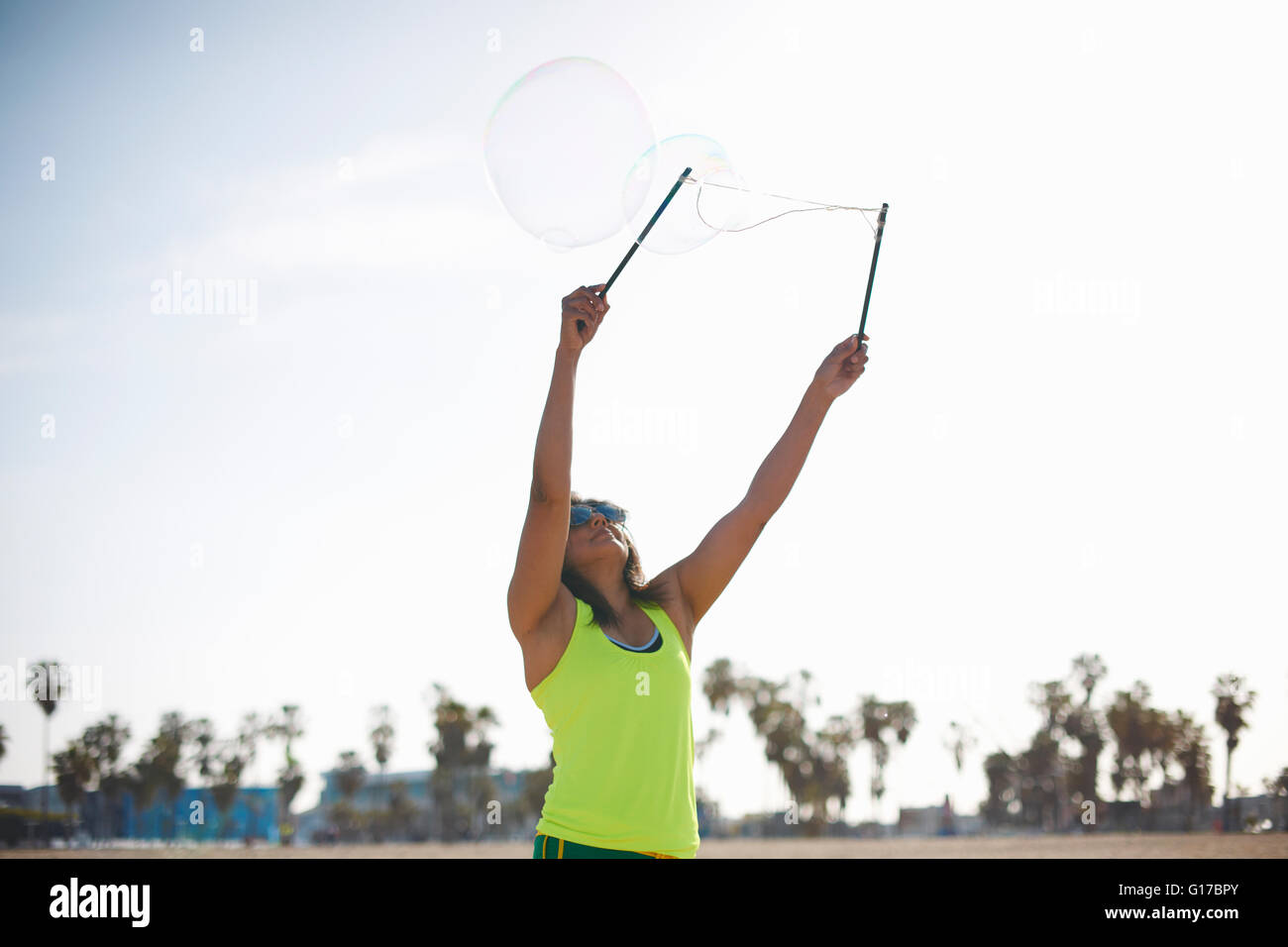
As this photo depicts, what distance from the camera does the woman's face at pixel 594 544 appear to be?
4062 mm

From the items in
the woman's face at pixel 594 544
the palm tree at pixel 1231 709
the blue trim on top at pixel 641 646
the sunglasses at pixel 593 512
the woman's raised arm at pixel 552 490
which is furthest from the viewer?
the palm tree at pixel 1231 709

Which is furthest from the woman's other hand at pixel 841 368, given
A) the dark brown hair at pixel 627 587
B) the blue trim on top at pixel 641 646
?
the blue trim on top at pixel 641 646

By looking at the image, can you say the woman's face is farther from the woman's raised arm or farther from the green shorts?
the green shorts

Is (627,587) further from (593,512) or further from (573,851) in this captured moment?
(573,851)

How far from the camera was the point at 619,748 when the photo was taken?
3.52m

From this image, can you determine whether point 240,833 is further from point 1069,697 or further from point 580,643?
point 580,643

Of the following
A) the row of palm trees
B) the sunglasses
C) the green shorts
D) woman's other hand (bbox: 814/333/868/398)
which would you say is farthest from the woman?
the row of palm trees

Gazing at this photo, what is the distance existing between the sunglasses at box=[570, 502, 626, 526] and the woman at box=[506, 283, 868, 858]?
17cm

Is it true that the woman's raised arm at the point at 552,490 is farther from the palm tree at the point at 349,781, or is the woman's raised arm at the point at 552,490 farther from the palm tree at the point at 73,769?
the palm tree at the point at 349,781

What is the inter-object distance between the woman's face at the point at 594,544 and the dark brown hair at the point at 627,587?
35 millimetres

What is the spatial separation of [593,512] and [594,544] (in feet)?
0.55

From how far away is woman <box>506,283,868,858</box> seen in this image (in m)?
3.48
